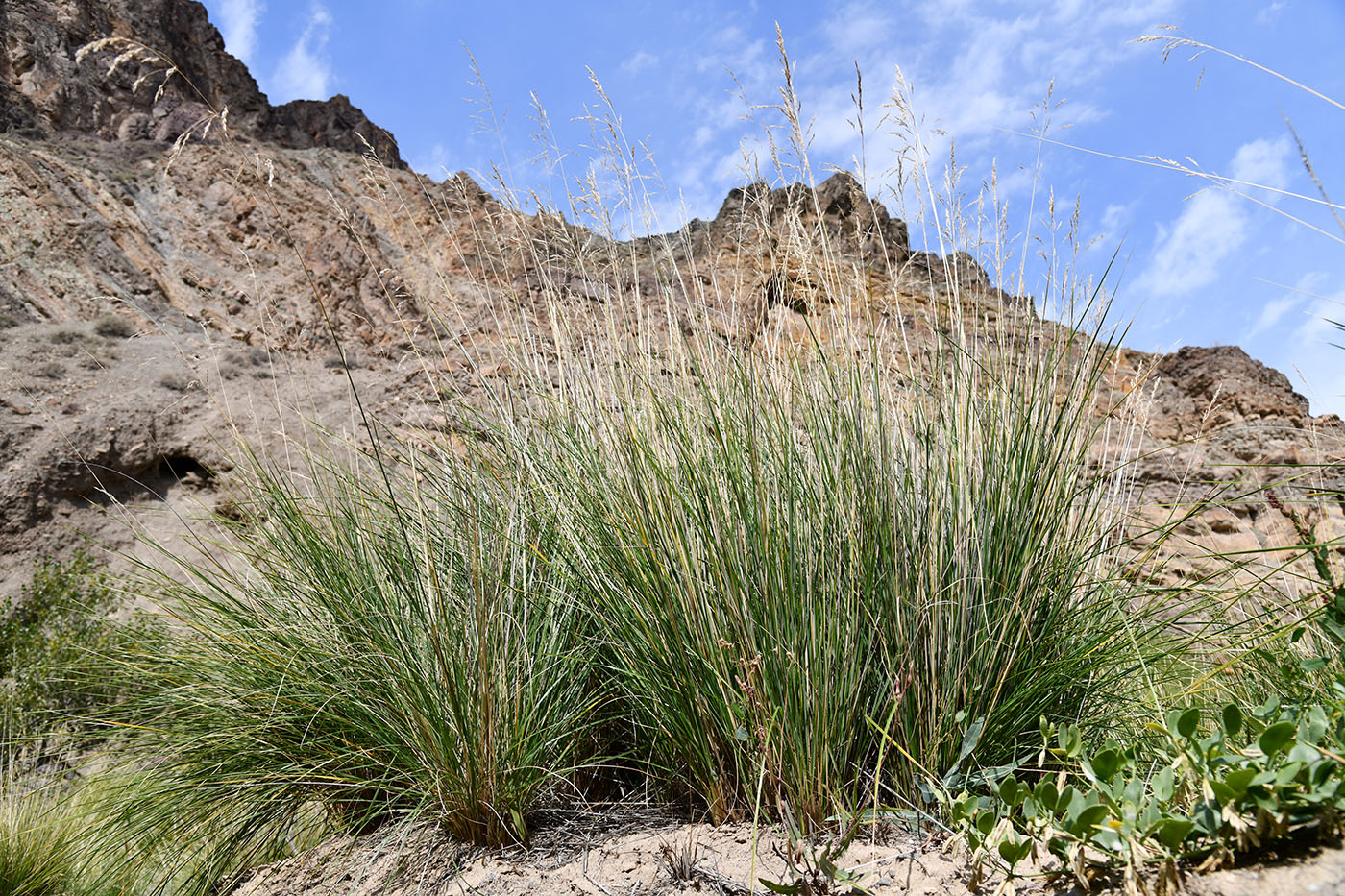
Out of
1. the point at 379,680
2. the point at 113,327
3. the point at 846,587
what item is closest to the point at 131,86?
the point at 113,327

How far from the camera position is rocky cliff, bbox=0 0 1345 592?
3.49 m

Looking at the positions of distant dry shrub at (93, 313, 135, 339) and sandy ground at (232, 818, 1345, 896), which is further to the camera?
distant dry shrub at (93, 313, 135, 339)

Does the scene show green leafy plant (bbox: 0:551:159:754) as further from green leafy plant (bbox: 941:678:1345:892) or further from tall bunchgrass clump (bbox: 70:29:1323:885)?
green leafy plant (bbox: 941:678:1345:892)

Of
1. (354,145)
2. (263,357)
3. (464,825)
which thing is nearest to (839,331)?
(464,825)

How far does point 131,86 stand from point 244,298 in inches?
122

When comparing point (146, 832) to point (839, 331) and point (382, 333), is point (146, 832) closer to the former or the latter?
point (839, 331)

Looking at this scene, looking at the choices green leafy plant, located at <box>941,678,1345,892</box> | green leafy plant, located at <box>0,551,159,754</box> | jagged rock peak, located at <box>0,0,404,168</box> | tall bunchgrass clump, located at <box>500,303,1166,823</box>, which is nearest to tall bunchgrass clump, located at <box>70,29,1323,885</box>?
tall bunchgrass clump, located at <box>500,303,1166,823</box>

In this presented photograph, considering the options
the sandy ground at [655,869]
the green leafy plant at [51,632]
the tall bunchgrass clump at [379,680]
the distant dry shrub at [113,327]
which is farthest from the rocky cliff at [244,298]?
the sandy ground at [655,869]

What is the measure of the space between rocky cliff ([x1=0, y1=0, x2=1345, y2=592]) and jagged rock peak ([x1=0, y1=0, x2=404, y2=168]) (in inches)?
1.5

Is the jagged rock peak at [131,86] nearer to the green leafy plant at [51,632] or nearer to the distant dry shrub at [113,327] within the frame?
the distant dry shrub at [113,327]

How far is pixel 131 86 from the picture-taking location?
30.1 ft

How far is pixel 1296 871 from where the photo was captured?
35.9 inches

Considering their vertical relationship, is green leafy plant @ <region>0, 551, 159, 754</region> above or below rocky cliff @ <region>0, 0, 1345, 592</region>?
below

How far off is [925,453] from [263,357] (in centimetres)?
760
